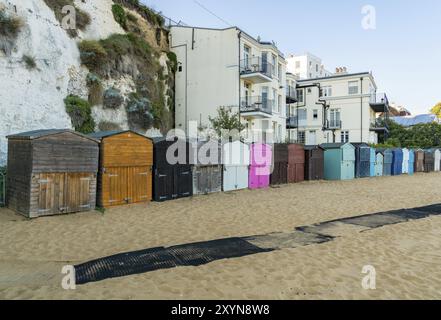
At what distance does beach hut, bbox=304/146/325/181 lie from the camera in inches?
811

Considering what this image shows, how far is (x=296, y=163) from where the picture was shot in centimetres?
1981

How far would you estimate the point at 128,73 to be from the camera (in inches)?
821

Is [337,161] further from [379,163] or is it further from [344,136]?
[344,136]

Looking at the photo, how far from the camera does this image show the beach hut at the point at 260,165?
16781 mm

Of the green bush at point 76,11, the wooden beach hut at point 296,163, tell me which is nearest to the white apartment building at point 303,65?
the wooden beach hut at point 296,163

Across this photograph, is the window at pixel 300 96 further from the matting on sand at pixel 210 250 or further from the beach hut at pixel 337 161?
the matting on sand at pixel 210 250

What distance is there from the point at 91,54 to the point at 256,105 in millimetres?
Result: 13937

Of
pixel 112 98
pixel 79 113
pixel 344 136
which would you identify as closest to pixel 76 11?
pixel 112 98

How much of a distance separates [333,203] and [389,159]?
62.0ft

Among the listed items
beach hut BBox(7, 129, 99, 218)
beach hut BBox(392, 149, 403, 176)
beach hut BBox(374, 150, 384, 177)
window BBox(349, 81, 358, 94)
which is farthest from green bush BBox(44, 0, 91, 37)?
window BBox(349, 81, 358, 94)

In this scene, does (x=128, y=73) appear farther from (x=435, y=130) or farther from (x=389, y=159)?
(x=435, y=130)

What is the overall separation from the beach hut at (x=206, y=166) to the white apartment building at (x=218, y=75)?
12121 mm

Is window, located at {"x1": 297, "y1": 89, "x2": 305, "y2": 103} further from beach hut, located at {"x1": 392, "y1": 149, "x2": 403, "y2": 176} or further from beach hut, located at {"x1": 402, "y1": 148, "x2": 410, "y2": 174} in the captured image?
beach hut, located at {"x1": 392, "y1": 149, "x2": 403, "y2": 176}

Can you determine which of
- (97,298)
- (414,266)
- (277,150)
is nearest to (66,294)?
(97,298)
